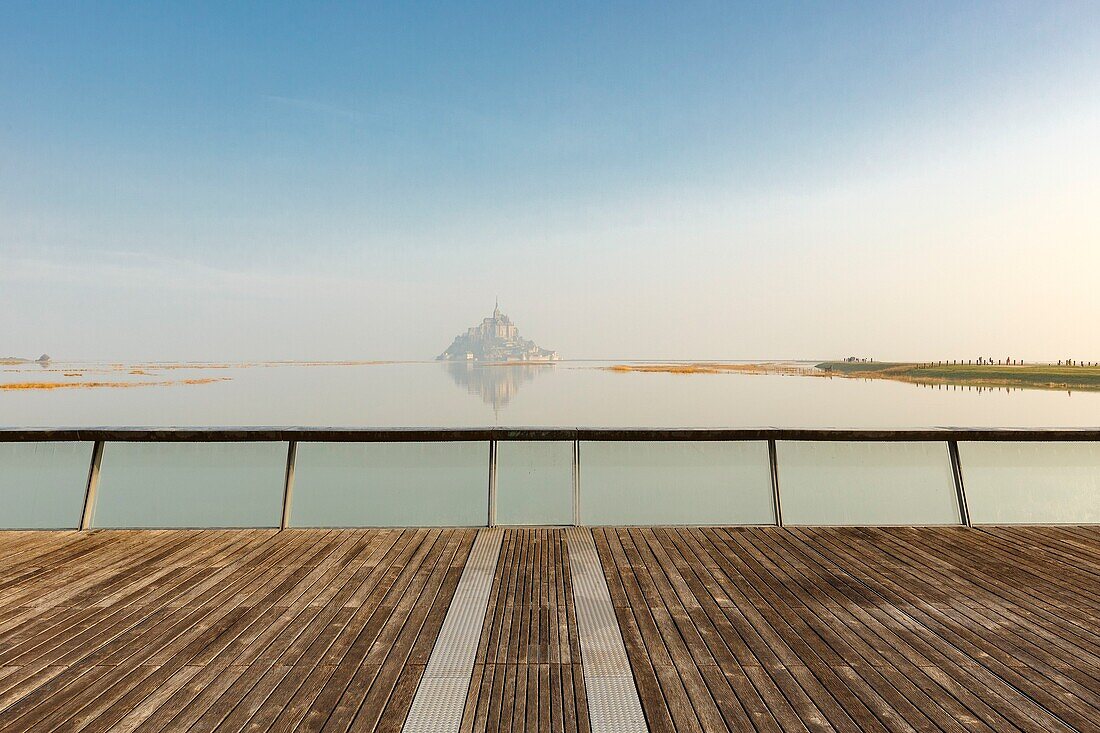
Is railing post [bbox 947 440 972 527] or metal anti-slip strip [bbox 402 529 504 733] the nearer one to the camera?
metal anti-slip strip [bbox 402 529 504 733]

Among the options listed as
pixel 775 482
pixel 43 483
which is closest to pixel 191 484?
pixel 43 483

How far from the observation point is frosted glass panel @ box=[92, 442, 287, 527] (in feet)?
14.7

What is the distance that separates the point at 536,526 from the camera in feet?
14.7

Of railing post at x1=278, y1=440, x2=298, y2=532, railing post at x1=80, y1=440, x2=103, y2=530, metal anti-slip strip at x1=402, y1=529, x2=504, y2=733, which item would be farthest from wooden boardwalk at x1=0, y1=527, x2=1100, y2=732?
railing post at x1=278, y1=440, x2=298, y2=532

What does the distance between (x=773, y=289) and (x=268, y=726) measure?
78.1m

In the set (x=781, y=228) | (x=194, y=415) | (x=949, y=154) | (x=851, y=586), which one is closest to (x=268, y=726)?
(x=851, y=586)

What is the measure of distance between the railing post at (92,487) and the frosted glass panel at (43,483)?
1.2 inches

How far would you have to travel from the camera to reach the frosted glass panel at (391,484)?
449cm

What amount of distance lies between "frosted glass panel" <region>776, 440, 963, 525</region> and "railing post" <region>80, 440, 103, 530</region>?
5830 millimetres

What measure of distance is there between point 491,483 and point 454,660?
91.5 inches

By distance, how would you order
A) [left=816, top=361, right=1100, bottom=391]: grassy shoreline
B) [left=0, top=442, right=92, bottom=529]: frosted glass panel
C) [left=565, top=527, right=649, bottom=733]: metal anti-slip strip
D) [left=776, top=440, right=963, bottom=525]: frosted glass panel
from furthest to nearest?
1. [left=816, top=361, right=1100, bottom=391]: grassy shoreline
2. [left=776, top=440, right=963, bottom=525]: frosted glass panel
3. [left=0, top=442, right=92, bottom=529]: frosted glass panel
4. [left=565, top=527, right=649, bottom=733]: metal anti-slip strip

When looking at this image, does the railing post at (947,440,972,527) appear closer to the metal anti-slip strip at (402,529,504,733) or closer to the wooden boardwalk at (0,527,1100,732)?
the wooden boardwalk at (0,527,1100,732)

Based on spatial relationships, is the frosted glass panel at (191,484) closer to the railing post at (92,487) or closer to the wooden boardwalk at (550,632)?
the railing post at (92,487)

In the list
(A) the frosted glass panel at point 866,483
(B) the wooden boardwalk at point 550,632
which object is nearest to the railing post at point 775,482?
(A) the frosted glass panel at point 866,483
